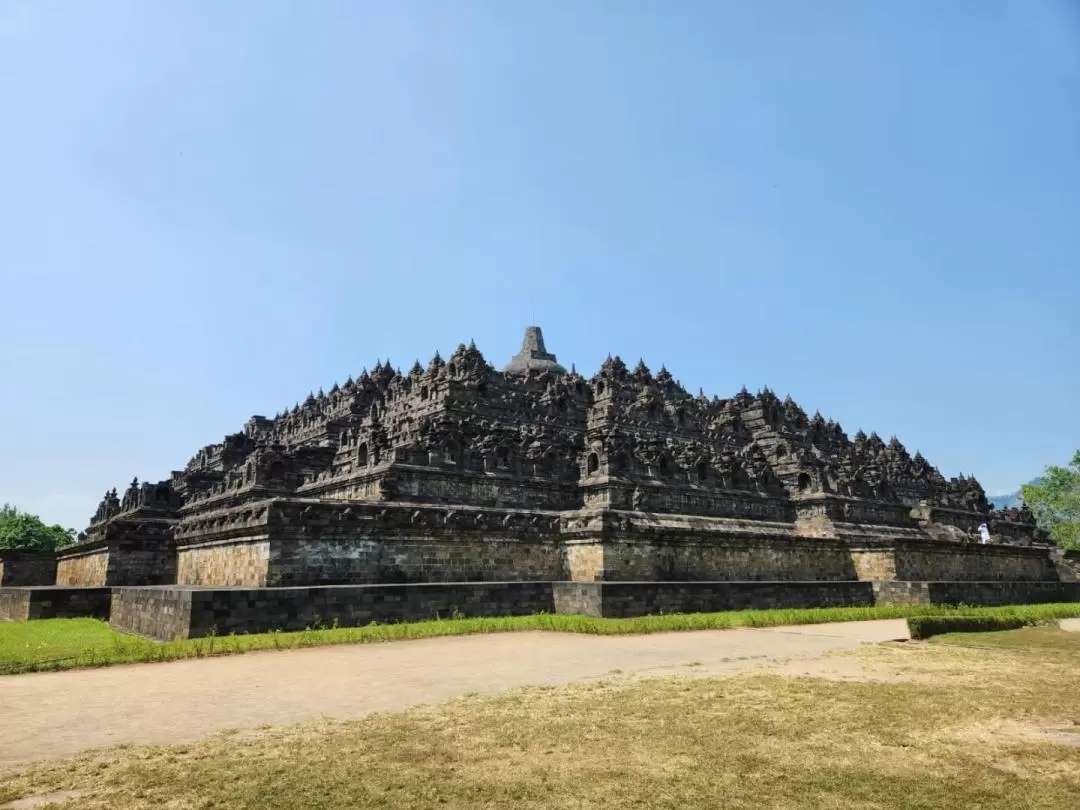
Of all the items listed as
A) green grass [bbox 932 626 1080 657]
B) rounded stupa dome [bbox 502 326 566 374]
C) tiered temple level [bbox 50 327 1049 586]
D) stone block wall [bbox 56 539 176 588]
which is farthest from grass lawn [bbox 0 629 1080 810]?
rounded stupa dome [bbox 502 326 566 374]

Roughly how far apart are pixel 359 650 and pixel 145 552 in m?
21.1

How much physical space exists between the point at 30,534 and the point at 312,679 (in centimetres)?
6858

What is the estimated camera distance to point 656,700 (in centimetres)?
1019

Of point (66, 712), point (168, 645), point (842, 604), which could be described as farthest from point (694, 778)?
point (842, 604)

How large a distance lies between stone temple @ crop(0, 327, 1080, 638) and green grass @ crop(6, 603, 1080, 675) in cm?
128

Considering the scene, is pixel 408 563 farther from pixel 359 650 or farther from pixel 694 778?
pixel 694 778

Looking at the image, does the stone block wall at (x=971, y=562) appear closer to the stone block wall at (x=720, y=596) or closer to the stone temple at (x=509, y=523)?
the stone temple at (x=509, y=523)

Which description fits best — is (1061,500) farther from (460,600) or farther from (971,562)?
(460,600)

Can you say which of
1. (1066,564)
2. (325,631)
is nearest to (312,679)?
(325,631)

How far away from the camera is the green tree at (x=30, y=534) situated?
6438 centimetres

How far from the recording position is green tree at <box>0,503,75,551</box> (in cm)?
6438

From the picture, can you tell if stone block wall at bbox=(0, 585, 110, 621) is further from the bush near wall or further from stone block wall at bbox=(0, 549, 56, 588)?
the bush near wall

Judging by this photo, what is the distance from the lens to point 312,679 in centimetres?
1221

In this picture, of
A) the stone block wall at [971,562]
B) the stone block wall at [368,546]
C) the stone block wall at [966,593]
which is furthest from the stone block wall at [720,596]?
the stone block wall at [368,546]
